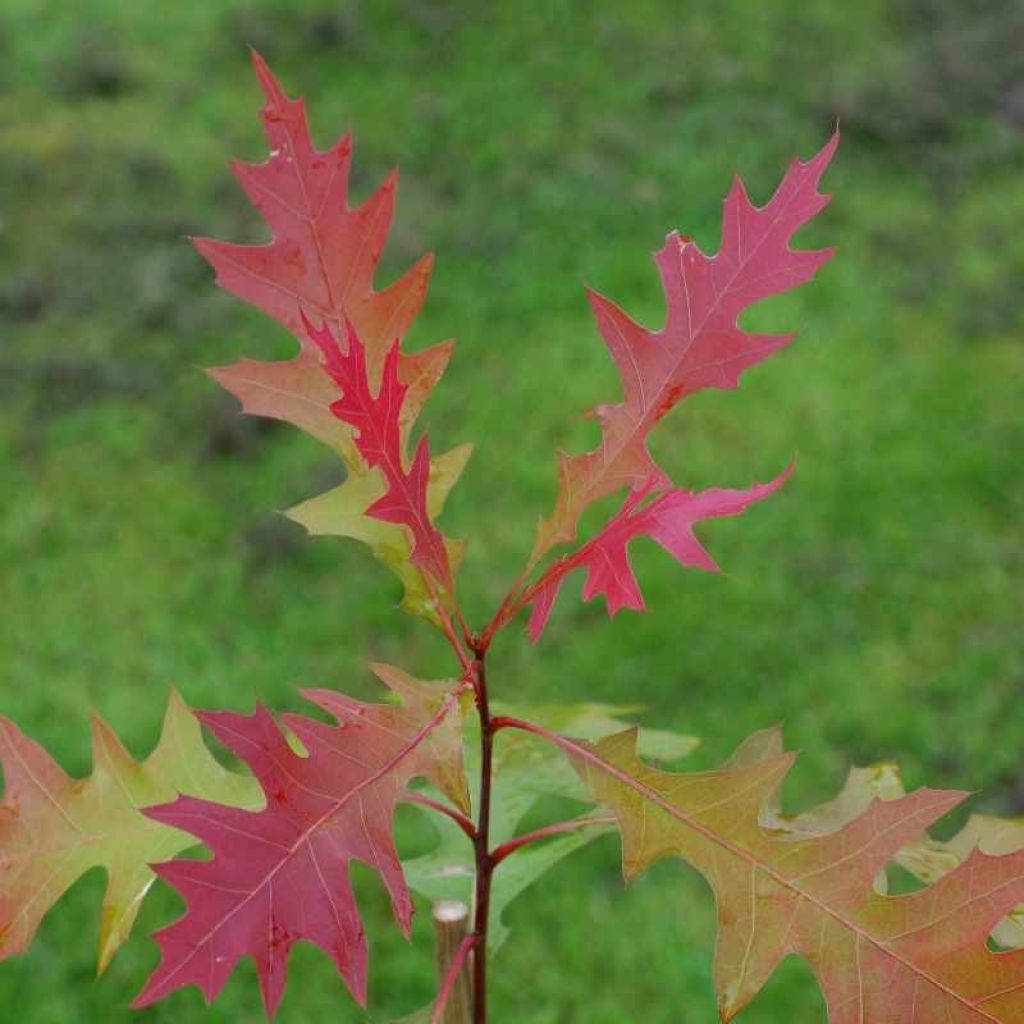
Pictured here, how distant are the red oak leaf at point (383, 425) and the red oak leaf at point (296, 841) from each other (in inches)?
3.0

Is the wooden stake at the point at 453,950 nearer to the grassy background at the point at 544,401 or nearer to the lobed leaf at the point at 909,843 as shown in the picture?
the lobed leaf at the point at 909,843

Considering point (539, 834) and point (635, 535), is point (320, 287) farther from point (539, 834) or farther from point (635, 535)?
point (539, 834)

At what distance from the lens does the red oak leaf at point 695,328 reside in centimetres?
66

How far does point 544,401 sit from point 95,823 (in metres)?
2.59

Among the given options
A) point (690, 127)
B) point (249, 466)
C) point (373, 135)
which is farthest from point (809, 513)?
point (373, 135)

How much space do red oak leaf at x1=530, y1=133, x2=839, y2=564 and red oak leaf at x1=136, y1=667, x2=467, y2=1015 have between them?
5.9 inches

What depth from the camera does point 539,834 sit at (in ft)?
2.59

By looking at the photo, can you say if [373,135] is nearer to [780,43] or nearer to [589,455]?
[780,43]

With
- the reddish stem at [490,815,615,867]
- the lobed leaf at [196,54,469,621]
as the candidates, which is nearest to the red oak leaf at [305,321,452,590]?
the lobed leaf at [196,54,469,621]

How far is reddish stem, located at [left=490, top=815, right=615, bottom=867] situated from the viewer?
75 cm

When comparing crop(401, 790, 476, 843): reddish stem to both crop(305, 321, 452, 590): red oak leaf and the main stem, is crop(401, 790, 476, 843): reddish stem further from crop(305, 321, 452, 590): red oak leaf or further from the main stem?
crop(305, 321, 452, 590): red oak leaf

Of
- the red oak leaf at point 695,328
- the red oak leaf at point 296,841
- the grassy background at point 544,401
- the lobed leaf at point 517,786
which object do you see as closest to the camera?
the red oak leaf at point 296,841

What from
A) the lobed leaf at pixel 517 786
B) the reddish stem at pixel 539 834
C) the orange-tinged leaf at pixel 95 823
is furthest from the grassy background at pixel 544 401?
the orange-tinged leaf at pixel 95 823

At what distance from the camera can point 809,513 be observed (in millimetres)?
2928
